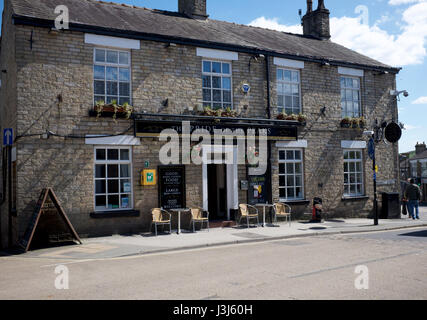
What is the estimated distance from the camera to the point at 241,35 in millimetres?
16938

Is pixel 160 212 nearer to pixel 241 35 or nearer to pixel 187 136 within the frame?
pixel 187 136

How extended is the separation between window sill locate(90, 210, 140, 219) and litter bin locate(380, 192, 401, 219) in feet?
36.5

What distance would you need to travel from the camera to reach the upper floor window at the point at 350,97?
693 inches

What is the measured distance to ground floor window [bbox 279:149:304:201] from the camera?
15727 mm

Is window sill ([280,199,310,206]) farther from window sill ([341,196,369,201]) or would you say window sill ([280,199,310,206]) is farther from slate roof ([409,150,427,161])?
slate roof ([409,150,427,161])

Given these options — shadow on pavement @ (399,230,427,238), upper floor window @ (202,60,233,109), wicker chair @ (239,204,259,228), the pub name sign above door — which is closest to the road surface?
shadow on pavement @ (399,230,427,238)

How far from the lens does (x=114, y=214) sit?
12359 mm

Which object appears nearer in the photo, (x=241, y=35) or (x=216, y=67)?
(x=216, y=67)

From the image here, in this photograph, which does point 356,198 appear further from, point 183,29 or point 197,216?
point 183,29

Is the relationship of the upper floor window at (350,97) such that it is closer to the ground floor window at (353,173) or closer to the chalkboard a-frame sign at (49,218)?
the ground floor window at (353,173)

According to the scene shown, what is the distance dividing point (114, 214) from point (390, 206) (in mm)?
12050

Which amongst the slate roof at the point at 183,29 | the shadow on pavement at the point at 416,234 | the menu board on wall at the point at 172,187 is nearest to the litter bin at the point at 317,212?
the shadow on pavement at the point at 416,234

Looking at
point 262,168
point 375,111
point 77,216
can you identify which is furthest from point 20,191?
point 375,111
